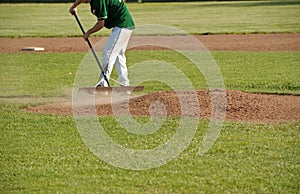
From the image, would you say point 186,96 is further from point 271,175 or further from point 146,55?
point 146,55

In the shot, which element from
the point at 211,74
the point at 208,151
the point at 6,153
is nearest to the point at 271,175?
the point at 208,151

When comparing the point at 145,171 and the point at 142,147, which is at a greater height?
the point at 145,171

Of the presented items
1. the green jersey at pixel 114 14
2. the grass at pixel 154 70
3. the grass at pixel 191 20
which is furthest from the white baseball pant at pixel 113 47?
the grass at pixel 191 20

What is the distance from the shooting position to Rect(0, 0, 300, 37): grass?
29.5m

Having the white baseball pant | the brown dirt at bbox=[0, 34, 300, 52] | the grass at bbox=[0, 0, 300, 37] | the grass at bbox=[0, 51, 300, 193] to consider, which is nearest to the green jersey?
the white baseball pant

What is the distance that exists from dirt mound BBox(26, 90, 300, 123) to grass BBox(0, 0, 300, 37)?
16602 millimetres

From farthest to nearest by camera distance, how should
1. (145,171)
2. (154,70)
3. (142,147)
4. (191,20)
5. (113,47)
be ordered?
(191,20) < (154,70) < (113,47) < (142,147) < (145,171)

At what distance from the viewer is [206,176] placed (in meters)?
7.41

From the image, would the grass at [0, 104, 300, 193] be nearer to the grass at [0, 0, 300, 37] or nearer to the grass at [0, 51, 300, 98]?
the grass at [0, 51, 300, 98]

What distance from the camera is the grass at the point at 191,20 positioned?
96.7ft

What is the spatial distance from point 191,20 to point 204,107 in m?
24.6

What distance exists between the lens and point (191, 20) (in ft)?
115

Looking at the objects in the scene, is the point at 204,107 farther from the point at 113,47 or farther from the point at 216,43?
the point at 216,43

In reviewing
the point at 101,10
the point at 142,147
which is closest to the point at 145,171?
the point at 142,147
